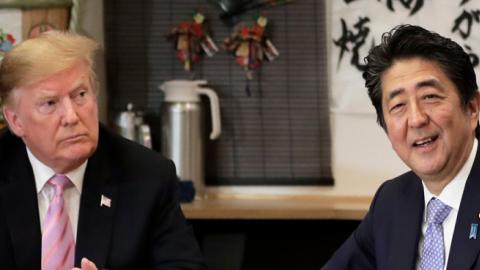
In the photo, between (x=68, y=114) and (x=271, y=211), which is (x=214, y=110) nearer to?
(x=271, y=211)

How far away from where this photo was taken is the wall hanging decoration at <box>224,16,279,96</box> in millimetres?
2740

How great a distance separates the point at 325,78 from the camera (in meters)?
2.79

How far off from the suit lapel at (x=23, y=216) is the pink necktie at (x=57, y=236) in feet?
0.06

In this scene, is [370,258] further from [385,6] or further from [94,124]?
[385,6]

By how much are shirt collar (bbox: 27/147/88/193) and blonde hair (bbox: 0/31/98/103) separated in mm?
179

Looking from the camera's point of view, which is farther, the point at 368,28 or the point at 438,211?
the point at 368,28

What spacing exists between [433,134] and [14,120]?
3.01 ft

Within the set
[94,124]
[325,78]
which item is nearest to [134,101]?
[325,78]

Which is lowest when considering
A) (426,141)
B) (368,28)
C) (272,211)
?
(272,211)

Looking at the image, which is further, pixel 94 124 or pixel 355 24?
pixel 355 24

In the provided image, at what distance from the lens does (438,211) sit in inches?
59.7

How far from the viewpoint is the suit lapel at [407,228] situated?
157 centimetres

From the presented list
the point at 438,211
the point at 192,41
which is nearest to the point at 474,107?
the point at 438,211

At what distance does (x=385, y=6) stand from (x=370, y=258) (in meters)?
1.28
